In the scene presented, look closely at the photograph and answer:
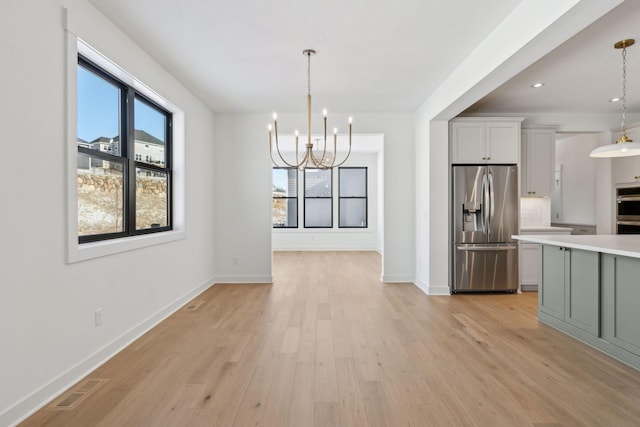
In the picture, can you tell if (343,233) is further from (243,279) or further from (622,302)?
(622,302)

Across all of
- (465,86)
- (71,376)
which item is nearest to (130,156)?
(71,376)

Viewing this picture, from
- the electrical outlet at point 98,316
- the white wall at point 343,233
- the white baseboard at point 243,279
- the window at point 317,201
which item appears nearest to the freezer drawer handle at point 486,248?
the white baseboard at point 243,279

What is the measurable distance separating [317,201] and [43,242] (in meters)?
8.12

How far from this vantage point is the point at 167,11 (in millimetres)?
2715

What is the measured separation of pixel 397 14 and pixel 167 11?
70.0 inches

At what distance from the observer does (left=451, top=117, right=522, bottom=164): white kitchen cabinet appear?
503cm

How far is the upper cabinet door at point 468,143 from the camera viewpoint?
16.5ft

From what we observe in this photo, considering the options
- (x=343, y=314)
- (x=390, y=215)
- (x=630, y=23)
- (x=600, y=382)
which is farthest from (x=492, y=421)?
(x=390, y=215)

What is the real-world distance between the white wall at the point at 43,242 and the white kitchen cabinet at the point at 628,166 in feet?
22.6

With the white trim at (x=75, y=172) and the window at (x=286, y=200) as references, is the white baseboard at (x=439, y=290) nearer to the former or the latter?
the white trim at (x=75, y=172)

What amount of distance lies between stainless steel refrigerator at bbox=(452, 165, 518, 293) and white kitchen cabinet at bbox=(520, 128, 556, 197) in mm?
605

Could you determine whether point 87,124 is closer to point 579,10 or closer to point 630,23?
point 579,10

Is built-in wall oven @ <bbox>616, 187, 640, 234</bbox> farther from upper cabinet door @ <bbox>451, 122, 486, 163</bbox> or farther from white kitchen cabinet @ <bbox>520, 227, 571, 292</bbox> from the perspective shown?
upper cabinet door @ <bbox>451, 122, 486, 163</bbox>

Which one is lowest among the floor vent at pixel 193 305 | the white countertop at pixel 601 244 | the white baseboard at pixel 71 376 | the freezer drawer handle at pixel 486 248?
the floor vent at pixel 193 305
